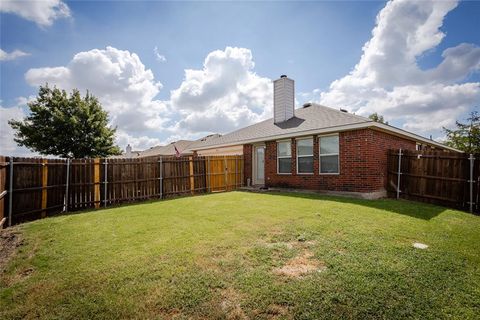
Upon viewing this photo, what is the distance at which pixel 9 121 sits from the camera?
66.2 ft

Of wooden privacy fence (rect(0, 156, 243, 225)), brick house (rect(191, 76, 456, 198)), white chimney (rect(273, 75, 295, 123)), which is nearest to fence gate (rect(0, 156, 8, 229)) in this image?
wooden privacy fence (rect(0, 156, 243, 225))

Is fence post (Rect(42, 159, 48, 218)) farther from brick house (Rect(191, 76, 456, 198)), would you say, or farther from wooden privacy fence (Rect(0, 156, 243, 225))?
brick house (Rect(191, 76, 456, 198))

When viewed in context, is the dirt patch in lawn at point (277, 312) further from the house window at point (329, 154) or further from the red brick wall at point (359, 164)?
the house window at point (329, 154)

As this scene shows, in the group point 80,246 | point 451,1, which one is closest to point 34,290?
point 80,246

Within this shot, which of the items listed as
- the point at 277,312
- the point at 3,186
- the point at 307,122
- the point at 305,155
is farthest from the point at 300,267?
the point at 307,122

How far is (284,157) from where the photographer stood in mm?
12664

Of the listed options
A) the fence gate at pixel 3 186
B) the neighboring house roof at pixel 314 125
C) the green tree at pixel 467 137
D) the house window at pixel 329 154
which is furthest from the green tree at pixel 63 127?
the green tree at pixel 467 137

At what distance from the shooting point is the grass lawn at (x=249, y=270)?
256cm

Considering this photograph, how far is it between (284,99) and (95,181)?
11.1 m

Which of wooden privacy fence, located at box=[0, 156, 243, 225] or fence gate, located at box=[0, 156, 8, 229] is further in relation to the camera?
wooden privacy fence, located at box=[0, 156, 243, 225]

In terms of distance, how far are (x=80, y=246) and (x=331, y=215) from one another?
571 cm

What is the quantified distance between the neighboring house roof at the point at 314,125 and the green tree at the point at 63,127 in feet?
43.3

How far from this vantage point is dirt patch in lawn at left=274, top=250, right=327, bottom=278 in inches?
128

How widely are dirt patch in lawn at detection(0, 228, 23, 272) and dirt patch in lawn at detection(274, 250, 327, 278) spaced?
4336mm
